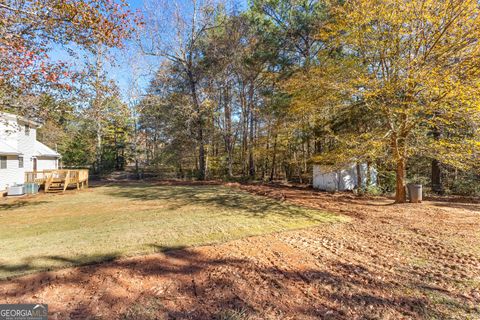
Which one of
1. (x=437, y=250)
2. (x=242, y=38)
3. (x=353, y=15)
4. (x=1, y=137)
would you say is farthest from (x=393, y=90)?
(x=1, y=137)

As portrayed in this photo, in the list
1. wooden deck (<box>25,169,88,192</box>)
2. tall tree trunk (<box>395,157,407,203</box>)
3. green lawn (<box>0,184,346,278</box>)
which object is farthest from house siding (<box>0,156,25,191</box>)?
tall tree trunk (<box>395,157,407,203</box>)

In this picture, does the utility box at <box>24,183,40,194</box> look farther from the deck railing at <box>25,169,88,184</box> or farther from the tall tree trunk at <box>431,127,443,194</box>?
the tall tree trunk at <box>431,127,443,194</box>

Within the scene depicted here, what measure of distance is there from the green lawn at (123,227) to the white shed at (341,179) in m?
5.18

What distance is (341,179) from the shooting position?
37.2 feet

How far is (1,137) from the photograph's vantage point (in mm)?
11586

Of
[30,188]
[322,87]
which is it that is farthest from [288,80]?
[30,188]

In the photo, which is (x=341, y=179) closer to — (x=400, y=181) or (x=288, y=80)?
(x=400, y=181)

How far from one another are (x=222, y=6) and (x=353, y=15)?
10.8 m

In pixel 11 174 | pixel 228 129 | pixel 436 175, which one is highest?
pixel 228 129

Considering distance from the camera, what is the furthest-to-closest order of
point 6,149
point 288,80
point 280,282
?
1. point 6,149
2. point 288,80
3. point 280,282

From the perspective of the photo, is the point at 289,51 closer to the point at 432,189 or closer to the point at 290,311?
the point at 432,189

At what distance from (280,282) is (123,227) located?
3.81 metres

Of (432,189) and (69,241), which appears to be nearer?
(69,241)

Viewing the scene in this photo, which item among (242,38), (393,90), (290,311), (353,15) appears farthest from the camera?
(242,38)
